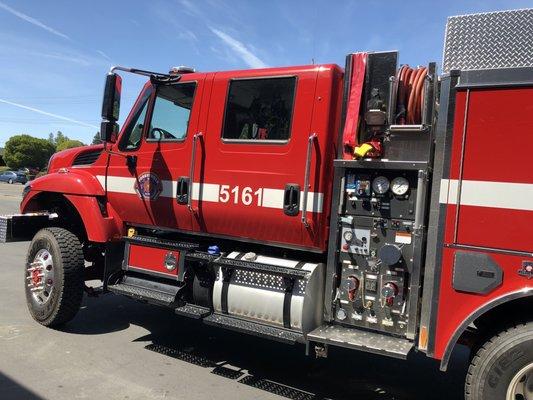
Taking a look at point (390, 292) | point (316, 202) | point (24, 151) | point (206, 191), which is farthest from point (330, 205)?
point (24, 151)

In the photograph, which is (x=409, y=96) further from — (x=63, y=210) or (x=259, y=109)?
(x=63, y=210)

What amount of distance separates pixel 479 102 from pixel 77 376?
4008mm

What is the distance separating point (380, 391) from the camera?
14.9 feet

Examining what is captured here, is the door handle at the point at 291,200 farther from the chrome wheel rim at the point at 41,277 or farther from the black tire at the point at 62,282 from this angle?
the chrome wheel rim at the point at 41,277

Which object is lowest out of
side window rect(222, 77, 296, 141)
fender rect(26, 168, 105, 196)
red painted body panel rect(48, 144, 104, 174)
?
fender rect(26, 168, 105, 196)

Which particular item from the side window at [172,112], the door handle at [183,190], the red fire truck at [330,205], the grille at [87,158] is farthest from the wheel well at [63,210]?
the door handle at [183,190]

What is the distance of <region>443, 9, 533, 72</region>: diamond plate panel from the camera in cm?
340

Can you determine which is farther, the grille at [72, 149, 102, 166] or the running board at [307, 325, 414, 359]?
the grille at [72, 149, 102, 166]

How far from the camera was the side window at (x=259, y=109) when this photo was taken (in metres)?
4.55

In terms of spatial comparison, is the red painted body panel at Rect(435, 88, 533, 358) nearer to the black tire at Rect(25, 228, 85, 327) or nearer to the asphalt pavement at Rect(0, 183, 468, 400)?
the asphalt pavement at Rect(0, 183, 468, 400)

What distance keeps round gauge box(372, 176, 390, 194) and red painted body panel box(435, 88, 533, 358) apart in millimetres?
570

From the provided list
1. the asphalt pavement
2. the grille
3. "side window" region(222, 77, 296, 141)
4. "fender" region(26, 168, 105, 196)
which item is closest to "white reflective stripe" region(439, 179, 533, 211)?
"side window" region(222, 77, 296, 141)

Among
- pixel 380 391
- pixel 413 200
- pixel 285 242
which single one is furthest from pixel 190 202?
pixel 380 391

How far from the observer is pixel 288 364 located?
5121 mm
